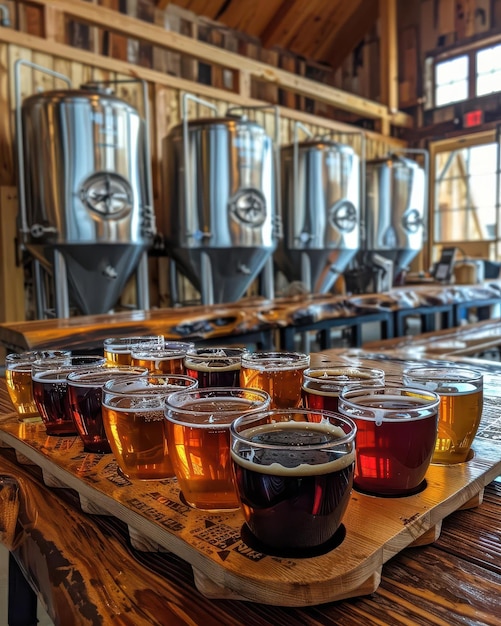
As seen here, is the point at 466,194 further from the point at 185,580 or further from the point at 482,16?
the point at 185,580

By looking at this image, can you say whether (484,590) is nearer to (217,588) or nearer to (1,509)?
(217,588)

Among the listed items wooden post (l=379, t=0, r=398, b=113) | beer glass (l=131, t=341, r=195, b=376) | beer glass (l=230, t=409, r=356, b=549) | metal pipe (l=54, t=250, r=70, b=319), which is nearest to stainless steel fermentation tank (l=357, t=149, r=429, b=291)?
wooden post (l=379, t=0, r=398, b=113)

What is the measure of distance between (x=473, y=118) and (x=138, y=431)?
778 centimetres

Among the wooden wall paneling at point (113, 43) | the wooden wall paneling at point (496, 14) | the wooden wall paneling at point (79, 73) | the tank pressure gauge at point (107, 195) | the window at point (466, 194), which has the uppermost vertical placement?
the wooden wall paneling at point (496, 14)

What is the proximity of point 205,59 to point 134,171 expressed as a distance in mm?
1846

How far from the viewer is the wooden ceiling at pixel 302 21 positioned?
660cm

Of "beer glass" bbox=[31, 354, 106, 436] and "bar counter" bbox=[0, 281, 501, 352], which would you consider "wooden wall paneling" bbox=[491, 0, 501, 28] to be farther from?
"beer glass" bbox=[31, 354, 106, 436]

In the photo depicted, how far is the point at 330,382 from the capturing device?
78 cm

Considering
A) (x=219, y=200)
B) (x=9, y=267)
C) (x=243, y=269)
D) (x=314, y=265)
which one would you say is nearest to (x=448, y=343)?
(x=243, y=269)

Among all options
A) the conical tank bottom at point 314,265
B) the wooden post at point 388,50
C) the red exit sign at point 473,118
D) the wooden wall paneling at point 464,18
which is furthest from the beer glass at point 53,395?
the wooden wall paneling at point 464,18

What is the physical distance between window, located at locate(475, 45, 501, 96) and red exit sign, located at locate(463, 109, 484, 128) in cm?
27

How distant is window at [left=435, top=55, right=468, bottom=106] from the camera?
7.41 meters

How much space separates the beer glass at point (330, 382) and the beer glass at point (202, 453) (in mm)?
169

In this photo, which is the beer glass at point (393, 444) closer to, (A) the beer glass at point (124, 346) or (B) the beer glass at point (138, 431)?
(B) the beer glass at point (138, 431)
